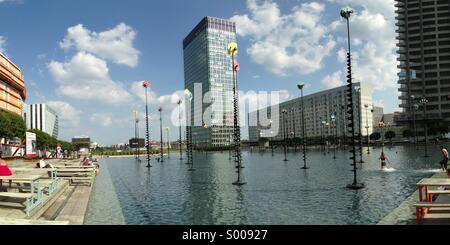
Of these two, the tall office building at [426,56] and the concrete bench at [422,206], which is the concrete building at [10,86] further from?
the tall office building at [426,56]

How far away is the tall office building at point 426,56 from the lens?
560ft

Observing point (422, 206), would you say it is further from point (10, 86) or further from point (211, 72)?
point (211, 72)

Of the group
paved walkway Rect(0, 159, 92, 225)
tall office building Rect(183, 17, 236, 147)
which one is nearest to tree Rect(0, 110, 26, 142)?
tall office building Rect(183, 17, 236, 147)

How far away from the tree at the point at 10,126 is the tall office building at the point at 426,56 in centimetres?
14664

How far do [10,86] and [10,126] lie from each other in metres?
51.7

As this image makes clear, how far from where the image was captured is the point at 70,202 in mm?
18656

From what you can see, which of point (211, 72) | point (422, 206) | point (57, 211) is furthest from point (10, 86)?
point (422, 206)

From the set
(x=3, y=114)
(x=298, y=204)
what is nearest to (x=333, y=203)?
(x=298, y=204)

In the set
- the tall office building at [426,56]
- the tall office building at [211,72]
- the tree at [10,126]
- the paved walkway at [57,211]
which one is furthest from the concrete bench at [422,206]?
the tall office building at [426,56]

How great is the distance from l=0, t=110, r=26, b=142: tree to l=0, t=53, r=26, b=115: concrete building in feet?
94.8

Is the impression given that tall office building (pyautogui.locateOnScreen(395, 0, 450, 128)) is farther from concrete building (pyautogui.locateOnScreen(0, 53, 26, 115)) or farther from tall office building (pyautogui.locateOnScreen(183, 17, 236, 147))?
concrete building (pyautogui.locateOnScreen(0, 53, 26, 115))

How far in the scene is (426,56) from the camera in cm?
17412
